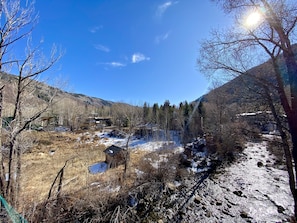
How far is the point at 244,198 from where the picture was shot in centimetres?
803

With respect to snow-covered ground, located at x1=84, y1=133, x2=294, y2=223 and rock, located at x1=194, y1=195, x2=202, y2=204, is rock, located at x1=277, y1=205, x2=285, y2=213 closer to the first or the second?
snow-covered ground, located at x1=84, y1=133, x2=294, y2=223

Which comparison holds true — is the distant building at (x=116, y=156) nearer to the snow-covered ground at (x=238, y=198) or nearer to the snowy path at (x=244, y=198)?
the snow-covered ground at (x=238, y=198)

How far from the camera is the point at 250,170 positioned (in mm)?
11812

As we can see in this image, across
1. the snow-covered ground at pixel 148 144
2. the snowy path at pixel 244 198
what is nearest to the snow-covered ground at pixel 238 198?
the snowy path at pixel 244 198

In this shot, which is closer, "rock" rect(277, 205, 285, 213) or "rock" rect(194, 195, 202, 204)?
"rock" rect(277, 205, 285, 213)

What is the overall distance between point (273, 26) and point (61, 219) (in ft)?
27.8

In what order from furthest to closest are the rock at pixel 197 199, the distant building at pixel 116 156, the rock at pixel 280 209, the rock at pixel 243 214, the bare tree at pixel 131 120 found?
the distant building at pixel 116 156
the bare tree at pixel 131 120
the rock at pixel 197 199
the rock at pixel 280 209
the rock at pixel 243 214

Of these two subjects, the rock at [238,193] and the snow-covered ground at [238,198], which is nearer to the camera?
the snow-covered ground at [238,198]

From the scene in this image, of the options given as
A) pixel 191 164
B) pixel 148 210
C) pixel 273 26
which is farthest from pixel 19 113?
pixel 191 164

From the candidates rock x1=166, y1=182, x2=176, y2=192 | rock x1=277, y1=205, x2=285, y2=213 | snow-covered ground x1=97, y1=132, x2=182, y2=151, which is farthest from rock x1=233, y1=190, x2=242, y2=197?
snow-covered ground x1=97, y1=132, x2=182, y2=151

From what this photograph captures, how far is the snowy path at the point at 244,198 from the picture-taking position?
6.55 m

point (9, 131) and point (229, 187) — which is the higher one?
point (9, 131)

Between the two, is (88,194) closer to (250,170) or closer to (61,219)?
(61,219)

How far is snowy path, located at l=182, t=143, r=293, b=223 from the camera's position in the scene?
6.55 metres
